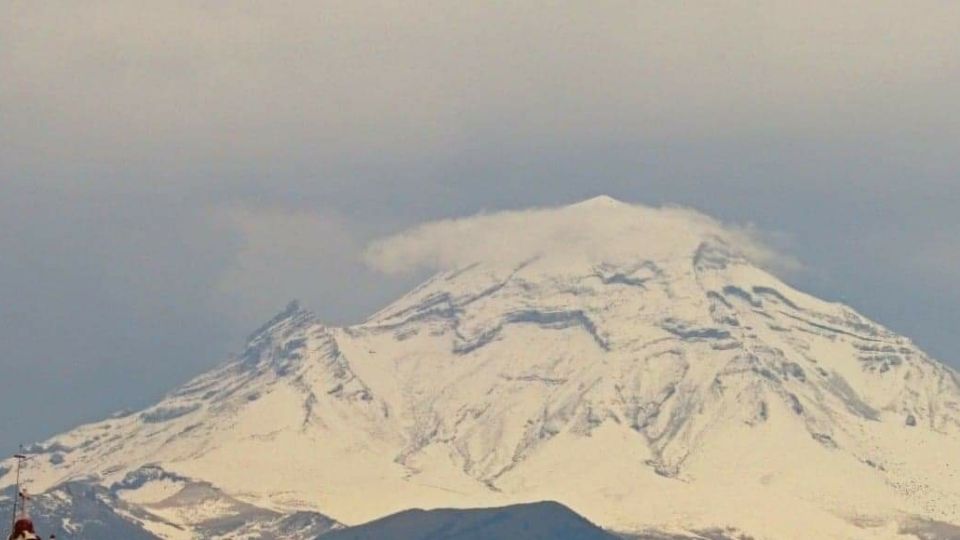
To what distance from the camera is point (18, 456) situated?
91.4m

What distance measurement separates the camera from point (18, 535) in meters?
82.7

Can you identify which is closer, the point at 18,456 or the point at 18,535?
the point at 18,535

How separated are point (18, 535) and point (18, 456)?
904cm
